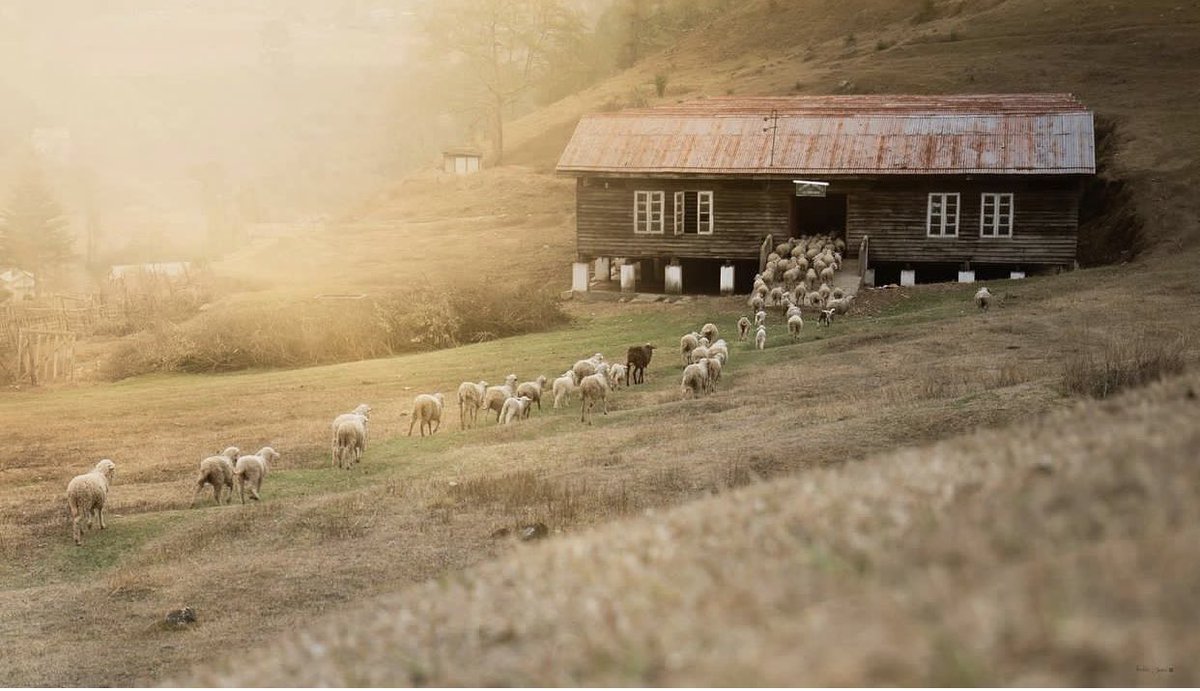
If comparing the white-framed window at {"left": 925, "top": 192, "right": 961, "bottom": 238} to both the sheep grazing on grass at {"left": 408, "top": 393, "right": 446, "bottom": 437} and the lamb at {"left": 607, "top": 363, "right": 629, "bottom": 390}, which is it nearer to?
the lamb at {"left": 607, "top": 363, "right": 629, "bottom": 390}

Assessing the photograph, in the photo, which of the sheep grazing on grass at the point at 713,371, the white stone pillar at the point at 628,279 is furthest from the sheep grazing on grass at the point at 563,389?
the white stone pillar at the point at 628,279

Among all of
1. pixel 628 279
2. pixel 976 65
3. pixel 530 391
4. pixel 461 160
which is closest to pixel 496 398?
pixel 530 391

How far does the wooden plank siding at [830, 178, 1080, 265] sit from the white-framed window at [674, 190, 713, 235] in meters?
4.53

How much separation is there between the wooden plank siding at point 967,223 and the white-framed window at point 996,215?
0.46ft

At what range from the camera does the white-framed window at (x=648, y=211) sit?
50.0 meters

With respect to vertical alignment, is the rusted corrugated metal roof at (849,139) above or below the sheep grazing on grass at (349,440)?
above

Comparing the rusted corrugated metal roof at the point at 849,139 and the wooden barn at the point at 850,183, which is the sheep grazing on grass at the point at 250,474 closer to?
the wooden barn at the point at 850,183

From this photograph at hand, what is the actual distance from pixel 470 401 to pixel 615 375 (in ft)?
12.7

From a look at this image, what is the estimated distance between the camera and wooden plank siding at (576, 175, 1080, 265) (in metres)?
46.7

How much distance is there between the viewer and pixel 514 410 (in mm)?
25906

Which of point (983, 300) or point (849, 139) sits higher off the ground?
point (849, 139)

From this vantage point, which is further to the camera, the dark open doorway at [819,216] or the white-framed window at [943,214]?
the dark open doorway at [819,216]

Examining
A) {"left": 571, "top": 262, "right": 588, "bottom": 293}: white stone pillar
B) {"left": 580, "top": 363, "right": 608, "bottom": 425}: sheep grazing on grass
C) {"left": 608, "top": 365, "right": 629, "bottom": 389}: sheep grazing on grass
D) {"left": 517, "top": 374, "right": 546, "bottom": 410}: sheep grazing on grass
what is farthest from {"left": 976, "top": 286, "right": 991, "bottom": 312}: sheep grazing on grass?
{"left": 571, "top": 262, "right": 588, "bottom": 293}: white stone pillar

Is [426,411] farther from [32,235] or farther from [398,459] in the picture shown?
[32,235]
